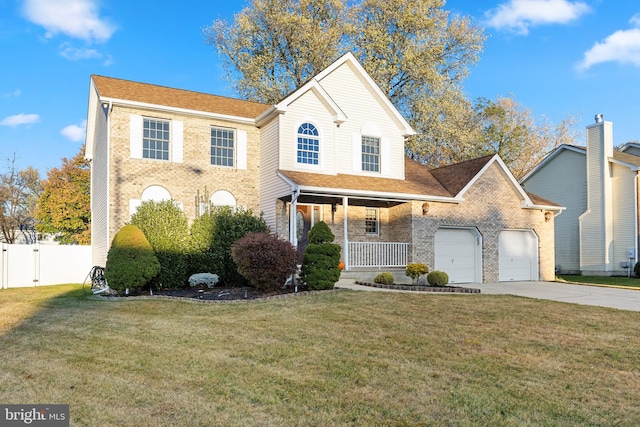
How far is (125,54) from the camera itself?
21.5 meters

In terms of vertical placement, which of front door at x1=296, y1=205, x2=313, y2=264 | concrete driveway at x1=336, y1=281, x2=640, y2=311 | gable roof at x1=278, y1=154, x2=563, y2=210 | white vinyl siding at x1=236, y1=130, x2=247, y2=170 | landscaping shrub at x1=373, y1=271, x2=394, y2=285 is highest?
white vinyl siding at x1=236, y1=130, x2=247, y2=170

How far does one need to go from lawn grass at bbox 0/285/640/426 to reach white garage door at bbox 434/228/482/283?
27.3 ft

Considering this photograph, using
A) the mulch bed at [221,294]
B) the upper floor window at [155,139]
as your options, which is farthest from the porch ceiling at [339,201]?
the upper floor window at [155,139]

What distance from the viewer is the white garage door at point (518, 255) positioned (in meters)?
20.7

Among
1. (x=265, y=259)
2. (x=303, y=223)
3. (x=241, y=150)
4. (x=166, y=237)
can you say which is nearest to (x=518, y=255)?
(x=303, y=223)

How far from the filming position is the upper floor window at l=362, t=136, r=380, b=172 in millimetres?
19953

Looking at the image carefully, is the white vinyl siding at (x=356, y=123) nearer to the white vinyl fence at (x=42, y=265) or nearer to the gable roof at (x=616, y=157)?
the white vinyl fence at (x=42, y=265)

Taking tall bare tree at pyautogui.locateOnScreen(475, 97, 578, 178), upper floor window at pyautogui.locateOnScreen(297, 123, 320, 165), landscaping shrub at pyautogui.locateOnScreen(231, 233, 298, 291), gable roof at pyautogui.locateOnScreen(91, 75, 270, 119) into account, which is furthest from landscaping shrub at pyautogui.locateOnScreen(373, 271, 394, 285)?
tall bare tree at pyautogui.locateOnScreen(475, 97, 578, 178)

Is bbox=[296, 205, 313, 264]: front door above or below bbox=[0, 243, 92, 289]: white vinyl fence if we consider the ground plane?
above

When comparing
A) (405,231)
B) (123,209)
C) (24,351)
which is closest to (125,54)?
(123,209)

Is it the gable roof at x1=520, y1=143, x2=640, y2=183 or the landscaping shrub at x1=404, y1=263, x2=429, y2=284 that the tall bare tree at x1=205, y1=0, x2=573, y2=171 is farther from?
the landscaping shrub at x1=404, y1=263, x2=429, y2=284

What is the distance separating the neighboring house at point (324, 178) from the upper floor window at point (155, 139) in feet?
0.12

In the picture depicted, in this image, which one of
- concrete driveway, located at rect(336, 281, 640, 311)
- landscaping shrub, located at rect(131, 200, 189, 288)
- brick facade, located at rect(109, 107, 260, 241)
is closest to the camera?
concrete driveway, located at rect(336, 281, 640, 311)

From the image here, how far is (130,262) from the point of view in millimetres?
13984
